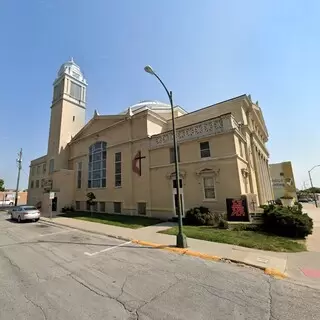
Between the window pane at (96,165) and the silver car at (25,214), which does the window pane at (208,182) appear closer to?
the window pane at (96,165)

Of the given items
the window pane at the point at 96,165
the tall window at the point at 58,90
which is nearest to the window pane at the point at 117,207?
the window pane at the point at 96,165

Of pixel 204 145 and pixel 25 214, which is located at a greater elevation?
pixel 204 145

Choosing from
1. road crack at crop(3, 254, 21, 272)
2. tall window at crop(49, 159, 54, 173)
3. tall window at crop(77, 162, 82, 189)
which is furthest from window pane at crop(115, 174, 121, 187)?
road crack at crop(3, 254, 21, 272)

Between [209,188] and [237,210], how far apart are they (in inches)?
130

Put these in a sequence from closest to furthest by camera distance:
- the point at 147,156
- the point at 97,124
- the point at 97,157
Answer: the point at 147,156
the point at 97,157
the point at 97,124

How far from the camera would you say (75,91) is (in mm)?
34250

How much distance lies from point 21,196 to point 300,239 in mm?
72638

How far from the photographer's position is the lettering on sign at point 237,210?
13288mm

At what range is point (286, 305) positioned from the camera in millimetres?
4230

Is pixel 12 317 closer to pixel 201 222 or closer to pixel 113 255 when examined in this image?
pixel 113 255

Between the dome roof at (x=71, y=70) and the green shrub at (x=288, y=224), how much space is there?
37.0 m

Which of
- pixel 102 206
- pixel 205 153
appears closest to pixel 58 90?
pixel 102 206

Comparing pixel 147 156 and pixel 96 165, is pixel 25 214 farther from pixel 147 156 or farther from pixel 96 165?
pixel 147 156

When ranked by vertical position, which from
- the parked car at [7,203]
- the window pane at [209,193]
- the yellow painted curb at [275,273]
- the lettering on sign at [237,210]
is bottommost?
the yellow painted curb at [275,273]
